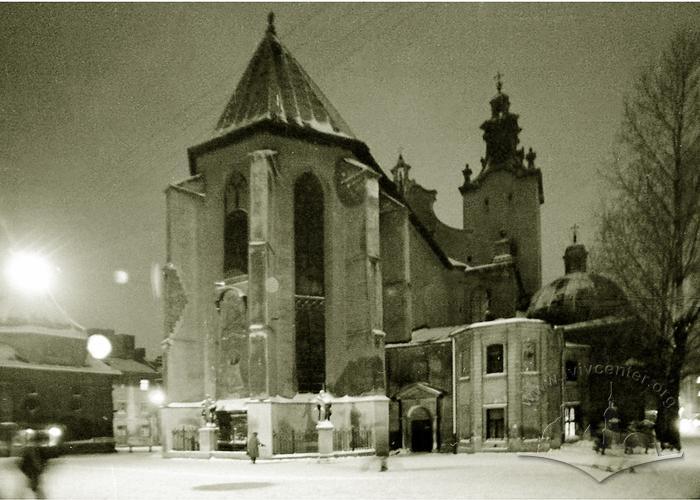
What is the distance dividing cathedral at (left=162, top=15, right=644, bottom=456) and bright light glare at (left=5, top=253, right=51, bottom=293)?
9.06m

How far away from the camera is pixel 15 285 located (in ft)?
69.2

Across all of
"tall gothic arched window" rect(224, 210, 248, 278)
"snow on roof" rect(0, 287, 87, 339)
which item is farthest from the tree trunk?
"snow on roof" rect(0, 287, 87, 339)

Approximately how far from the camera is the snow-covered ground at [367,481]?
45.2 ft

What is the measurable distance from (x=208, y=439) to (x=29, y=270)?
36.7 feet

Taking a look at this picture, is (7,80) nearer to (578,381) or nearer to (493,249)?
(578,381)

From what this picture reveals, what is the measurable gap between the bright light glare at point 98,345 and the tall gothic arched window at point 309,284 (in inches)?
288

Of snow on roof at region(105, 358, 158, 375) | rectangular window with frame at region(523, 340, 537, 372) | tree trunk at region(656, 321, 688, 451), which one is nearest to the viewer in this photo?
tree trunk at region(656, 321, 688, 451)

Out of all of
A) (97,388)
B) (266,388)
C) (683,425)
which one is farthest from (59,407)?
(683,425)

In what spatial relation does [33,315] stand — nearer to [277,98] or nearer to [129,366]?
[277,98]

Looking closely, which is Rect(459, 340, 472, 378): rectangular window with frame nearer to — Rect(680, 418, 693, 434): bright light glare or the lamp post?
the lamp post

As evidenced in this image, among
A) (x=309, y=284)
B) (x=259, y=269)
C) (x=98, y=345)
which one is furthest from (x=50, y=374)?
(x=309, y=284)

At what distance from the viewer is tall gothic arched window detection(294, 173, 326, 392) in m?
29.1

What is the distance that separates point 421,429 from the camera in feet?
106

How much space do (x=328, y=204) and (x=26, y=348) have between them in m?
13.0
